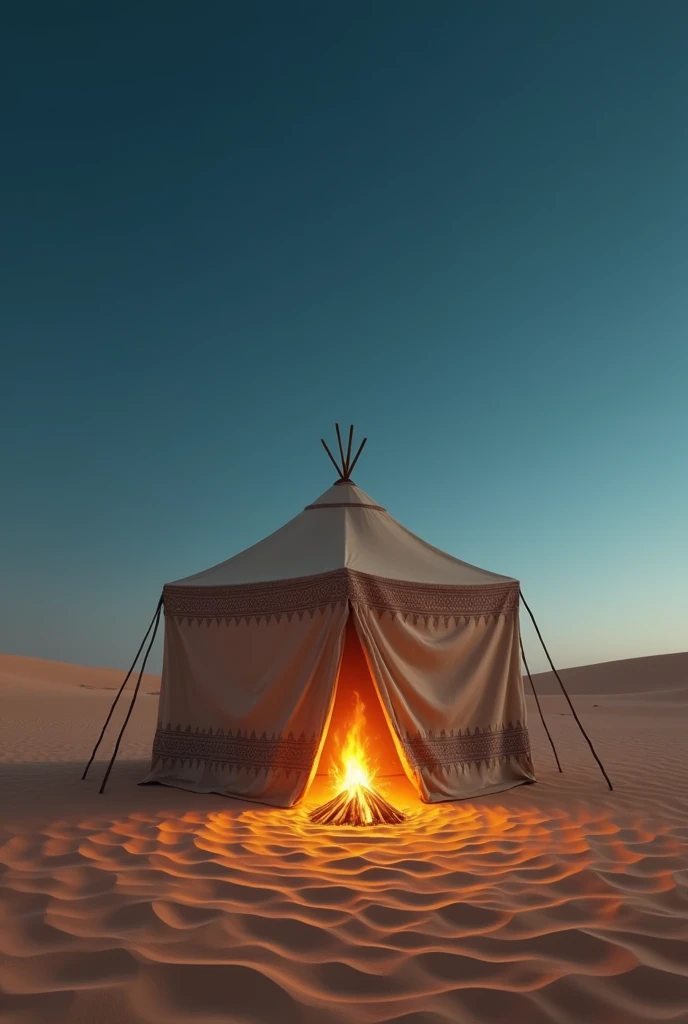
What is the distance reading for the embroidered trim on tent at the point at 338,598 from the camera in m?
5.47

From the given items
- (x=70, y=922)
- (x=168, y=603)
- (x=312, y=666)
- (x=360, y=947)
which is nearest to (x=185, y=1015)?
(x=360, y=947)

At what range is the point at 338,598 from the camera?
5371mm

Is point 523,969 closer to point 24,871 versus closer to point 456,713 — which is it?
point 24,871

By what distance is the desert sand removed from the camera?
212 cm

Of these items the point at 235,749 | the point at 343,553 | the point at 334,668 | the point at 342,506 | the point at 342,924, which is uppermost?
the point at 342,506

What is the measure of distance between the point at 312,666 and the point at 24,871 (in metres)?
2.41

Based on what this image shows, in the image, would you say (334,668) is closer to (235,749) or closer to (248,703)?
(248,703)

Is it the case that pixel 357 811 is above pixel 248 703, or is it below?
below

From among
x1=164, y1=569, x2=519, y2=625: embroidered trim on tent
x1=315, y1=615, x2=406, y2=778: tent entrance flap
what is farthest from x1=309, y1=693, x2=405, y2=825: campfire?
x1=315, y1=615, x2=406, y2=778: tent entrance flap

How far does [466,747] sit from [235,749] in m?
1.87

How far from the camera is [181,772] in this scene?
19.2 feet

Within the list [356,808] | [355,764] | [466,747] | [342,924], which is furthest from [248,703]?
[342,924]

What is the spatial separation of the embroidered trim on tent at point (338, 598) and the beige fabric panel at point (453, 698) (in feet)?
0.30

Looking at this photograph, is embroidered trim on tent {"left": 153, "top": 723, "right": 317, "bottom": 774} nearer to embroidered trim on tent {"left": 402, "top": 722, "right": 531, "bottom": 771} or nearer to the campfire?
the campfire
